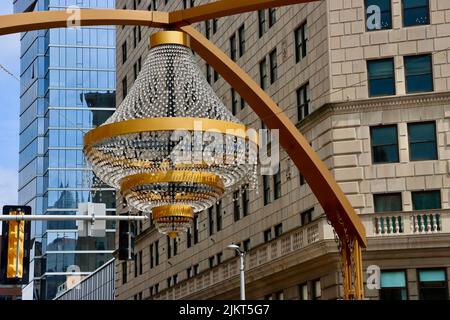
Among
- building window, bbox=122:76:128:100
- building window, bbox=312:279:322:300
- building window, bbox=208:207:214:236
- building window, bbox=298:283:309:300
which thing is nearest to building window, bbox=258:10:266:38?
building window, bbox=208:207:214:236

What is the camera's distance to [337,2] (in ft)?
147

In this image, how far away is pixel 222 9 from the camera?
730 inches

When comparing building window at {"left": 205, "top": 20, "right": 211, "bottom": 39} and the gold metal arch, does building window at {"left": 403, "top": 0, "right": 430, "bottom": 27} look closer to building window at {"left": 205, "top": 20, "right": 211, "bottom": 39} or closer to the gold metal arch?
building window at {"left": 205, "top": 20, "right": 211, "bottom": 39}

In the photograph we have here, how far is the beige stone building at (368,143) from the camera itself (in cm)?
4169

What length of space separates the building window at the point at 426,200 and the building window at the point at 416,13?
7.42m

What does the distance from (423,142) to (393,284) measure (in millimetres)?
6112

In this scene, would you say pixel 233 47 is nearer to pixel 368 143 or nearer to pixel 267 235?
pixel 267 235

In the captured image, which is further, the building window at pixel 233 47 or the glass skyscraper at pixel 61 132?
the glass skyscraper at pixel 61 132

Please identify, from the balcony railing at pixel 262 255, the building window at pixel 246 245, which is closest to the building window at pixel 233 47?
the building window at pixel 246 245

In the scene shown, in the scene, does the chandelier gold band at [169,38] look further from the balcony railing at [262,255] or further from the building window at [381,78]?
the building window at [381,78]

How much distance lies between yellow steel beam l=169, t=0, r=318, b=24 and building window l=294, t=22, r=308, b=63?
28.3m

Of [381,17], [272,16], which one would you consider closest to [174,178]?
[381,17]

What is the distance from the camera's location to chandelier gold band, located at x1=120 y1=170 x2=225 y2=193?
17.2 metres

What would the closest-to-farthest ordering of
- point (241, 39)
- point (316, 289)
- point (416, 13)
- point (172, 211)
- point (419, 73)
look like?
1. point (172, 211)
2. point (419, 73)
3. point (416, 13)
4. point (316, 289)
5. point (241, 39)
